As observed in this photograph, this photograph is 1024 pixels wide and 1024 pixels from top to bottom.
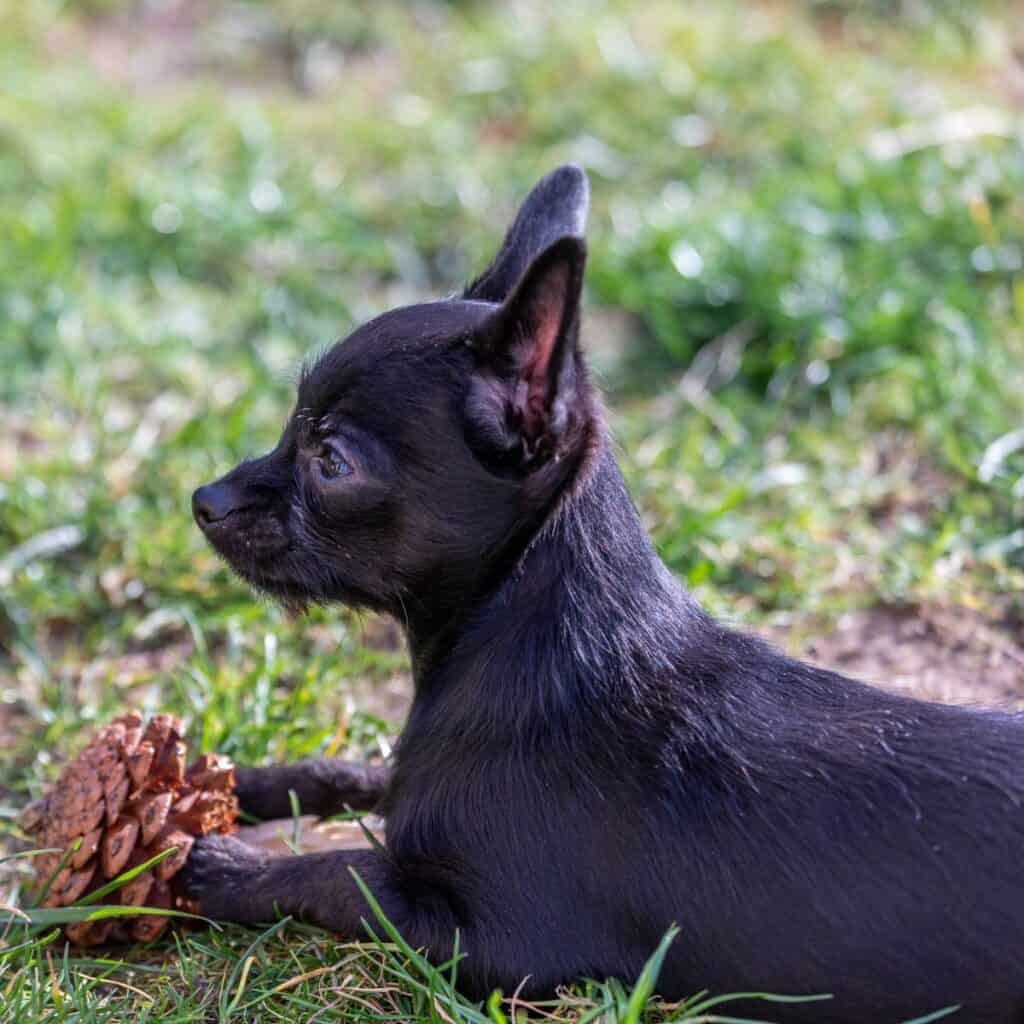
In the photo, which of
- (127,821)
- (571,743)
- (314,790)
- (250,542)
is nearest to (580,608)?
(571,743)

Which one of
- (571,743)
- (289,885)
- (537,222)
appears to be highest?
(537,222)

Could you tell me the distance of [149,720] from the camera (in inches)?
145

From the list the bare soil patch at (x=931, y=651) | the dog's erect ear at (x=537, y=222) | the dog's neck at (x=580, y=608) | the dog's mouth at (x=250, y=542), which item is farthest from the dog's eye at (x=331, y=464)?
the bare soil patch at (x=931, y=651)

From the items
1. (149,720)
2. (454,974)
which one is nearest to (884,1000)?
(454,974)

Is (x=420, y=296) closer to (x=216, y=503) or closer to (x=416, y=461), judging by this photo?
(x=216, y=503)

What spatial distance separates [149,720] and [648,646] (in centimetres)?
127

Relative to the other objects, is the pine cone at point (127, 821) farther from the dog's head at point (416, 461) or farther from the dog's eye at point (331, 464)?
the dog's eye at point (331, 464)

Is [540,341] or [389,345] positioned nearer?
[540,341]

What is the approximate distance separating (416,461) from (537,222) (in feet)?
2.65

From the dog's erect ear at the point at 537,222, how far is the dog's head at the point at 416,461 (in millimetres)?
144

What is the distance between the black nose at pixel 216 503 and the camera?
3.59 m

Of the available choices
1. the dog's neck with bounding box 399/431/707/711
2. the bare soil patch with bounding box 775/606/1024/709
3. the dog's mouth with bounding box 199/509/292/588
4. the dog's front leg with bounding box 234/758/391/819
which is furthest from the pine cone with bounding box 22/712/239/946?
the bare soil patch with bounding box 775/606/1024/709

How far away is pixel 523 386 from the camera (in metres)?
3.24

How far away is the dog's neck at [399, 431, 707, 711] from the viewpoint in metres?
3.19
